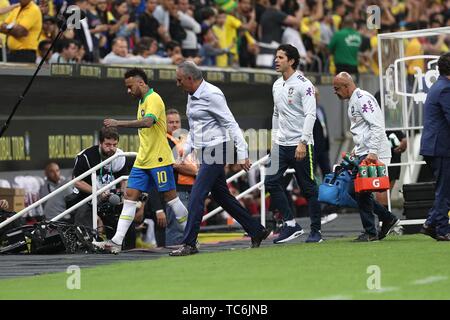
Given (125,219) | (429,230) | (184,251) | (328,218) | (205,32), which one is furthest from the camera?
(205,32)

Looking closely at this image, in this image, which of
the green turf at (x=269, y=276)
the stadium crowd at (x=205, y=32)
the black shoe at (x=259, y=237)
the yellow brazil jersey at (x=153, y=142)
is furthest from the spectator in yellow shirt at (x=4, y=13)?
the green turf at (x=269, y=276)

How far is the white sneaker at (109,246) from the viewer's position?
15609 millimetres

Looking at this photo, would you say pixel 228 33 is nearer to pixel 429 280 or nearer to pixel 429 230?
pixel 429 230

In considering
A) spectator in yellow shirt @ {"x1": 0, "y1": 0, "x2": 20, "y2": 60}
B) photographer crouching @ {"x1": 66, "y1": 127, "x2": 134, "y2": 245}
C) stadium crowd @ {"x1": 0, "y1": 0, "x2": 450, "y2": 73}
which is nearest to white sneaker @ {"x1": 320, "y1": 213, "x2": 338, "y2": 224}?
stadium crowd @ {"x1": 0, "y1": 0, "x2": 450, "y2": 73}

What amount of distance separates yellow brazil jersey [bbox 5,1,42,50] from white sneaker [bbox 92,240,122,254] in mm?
4653

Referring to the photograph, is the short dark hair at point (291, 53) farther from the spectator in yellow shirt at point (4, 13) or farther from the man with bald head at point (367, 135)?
the spectator in yellow shirt at point (4, 13)

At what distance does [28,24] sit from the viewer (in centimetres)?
1934

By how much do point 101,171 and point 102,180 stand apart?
0.11m

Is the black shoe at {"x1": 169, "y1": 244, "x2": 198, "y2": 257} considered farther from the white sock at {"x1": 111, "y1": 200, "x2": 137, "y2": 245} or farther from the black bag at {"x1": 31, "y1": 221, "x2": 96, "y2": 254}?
the black bag at {"x1": 31, "y1": 221, "x2": 96, "y2": 254}

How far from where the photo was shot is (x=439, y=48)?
29.1 meters

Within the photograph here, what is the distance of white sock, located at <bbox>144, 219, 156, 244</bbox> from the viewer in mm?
18645

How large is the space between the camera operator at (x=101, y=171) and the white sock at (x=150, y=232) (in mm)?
A: 1293

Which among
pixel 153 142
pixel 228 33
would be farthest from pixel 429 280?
pixel 228 33

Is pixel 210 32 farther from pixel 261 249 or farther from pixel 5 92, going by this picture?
pixel 261 249
